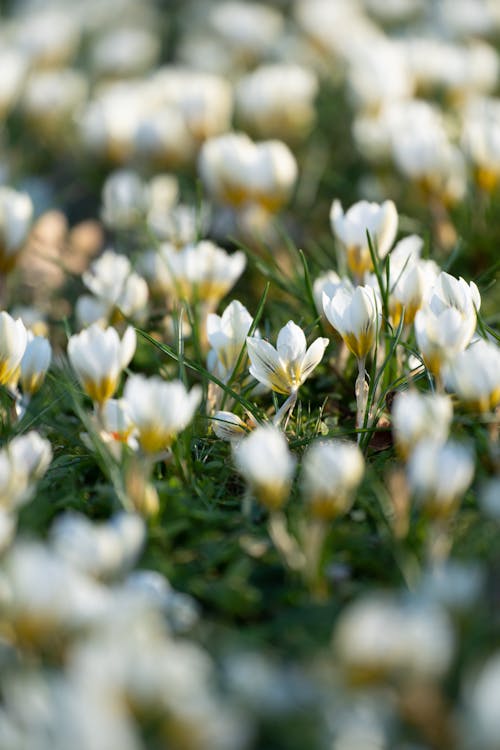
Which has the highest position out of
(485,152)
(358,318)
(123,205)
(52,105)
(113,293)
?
(358,318)

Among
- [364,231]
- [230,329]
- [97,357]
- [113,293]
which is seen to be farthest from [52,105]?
[97,357]

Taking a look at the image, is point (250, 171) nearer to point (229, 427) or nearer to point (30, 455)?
point (229, 427)

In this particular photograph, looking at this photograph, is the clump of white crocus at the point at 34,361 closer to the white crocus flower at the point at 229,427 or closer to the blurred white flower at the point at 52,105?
the white crocus flower at the point at 229,427

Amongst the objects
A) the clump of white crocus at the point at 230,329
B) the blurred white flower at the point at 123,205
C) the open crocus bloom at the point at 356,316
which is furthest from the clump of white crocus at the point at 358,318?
the blurred white flower at the point at 123,205

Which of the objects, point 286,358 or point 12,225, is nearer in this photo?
point 286,358

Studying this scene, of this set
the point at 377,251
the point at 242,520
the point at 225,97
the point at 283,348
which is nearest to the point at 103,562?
the point at 242,520

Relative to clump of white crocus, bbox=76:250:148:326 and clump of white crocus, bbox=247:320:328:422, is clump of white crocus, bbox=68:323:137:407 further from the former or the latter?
clump of white crocus, bbox=76:250:148:326

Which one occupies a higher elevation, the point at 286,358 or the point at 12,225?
the point at 286,358
